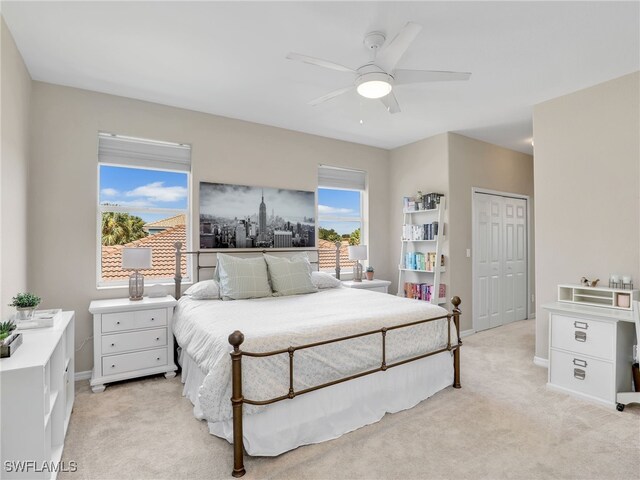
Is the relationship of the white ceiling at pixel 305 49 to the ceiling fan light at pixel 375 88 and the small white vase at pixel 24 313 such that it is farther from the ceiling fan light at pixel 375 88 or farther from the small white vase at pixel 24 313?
the small white vase at pixel 24 313

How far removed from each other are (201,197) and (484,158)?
412cm

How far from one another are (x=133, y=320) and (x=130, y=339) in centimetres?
18

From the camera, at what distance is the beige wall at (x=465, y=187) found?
4.78 m

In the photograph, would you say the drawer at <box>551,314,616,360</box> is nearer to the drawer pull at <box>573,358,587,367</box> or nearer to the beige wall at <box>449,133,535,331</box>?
the drawer pull at <box>573,358,587,367</box>

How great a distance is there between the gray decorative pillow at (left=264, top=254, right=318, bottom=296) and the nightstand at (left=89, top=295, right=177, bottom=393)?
→ 3.37 ft

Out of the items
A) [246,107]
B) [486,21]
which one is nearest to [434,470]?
[486,21]

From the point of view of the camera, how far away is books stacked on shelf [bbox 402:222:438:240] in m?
4.78

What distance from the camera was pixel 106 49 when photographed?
2.68 m

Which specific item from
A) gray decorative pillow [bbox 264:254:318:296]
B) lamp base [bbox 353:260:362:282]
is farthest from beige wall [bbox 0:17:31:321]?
lamp base [bbox 353:260:362:282]

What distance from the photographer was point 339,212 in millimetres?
5227

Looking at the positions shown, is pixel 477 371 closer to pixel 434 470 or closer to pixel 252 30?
pixel 434 470

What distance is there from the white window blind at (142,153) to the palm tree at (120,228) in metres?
0.57

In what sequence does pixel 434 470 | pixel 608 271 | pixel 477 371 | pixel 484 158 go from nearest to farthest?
pixel 434 470, pixel 608 271, pixel 477 371, pixel 484 158

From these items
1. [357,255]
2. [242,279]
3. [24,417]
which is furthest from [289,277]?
[24,417]
